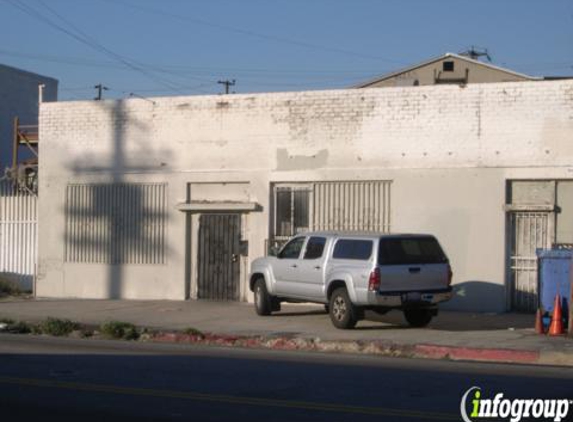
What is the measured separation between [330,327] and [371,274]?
2.08m

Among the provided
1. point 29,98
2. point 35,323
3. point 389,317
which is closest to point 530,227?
point 389,317

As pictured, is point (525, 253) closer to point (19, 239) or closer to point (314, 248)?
point (314, 248)

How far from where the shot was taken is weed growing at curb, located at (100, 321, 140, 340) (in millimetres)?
19906

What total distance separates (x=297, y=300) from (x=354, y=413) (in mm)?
11074

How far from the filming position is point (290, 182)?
25.7 meters

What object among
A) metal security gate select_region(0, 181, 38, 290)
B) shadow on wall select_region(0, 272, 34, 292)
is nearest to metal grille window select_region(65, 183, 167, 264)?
metal security gate select_region(0, 181, 38, 290)

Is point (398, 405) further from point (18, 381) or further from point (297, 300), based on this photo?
point (297, 300)

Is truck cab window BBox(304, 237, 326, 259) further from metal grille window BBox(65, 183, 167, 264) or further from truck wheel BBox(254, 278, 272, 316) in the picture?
metal grille window BBox(65, 183, 167, 264)

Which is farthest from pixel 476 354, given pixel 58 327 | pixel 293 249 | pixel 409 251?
pixel 58 327

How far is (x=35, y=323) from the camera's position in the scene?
71.6 ft

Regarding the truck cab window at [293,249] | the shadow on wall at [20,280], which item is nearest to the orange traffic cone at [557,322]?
the truck cab window at [293,249]

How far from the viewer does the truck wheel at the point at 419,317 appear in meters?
20.5

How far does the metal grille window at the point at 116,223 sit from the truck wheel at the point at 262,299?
5.13 metres

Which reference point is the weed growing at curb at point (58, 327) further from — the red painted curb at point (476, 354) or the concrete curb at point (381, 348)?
A: the red painted curb at point (476, 354)
